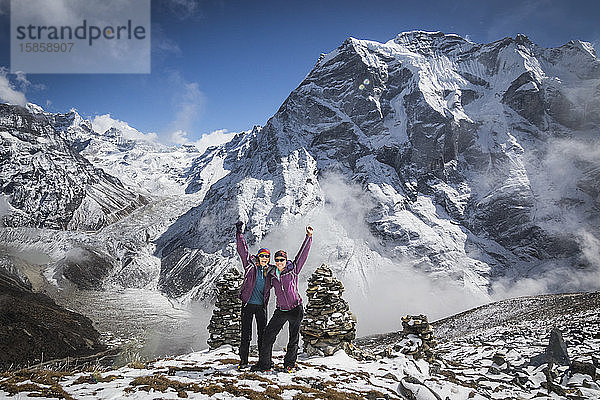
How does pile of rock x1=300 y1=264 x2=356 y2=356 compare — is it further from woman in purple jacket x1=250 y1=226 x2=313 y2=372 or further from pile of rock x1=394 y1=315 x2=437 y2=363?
woman in purple jacket x1=250 y1=226 x2=313 y2=372

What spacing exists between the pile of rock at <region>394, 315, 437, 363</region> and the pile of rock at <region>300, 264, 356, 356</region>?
11.8 feet

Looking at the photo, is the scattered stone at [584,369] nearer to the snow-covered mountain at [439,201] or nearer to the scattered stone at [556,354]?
the scattered stone at [556,354]

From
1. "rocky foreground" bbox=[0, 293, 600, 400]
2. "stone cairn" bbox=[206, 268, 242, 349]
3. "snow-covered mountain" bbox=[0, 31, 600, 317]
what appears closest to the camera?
"rocky foreground" bbox=[0, 293, 600, 400]

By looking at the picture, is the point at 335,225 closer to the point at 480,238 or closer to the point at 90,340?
the point at 480,238

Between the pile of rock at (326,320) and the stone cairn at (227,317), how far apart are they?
5.11m

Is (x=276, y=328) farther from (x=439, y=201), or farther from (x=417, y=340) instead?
(x=439, y=201)

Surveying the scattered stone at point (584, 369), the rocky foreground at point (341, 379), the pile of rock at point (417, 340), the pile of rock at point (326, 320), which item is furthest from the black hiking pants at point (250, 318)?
the scattered stone at point (584, 369)

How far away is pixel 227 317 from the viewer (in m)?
21.4

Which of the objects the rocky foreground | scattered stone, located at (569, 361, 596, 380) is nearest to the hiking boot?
the rocky foreground

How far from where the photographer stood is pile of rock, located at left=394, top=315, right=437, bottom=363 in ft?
63.7

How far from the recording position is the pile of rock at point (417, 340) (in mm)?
19406

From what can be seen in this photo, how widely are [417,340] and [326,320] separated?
6.32 metres

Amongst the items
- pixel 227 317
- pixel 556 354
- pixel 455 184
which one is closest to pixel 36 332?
pixel 227 317

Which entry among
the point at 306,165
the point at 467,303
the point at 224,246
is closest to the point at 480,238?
the point at 467,303
